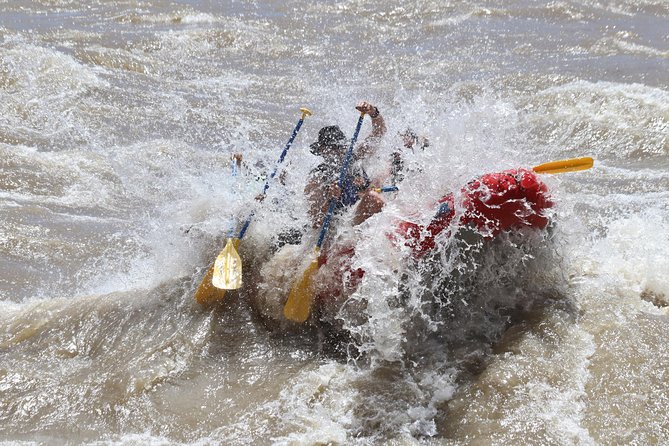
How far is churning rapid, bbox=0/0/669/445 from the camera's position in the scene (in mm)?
3414

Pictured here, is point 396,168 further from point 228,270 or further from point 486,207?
point 228,270

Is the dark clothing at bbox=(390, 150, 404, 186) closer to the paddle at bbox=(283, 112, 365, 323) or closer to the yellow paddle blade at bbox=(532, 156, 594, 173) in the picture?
the paddle at bbox=(283, 112, 365, 323)

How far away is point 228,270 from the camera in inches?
166

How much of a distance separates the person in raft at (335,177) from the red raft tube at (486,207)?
0.51m

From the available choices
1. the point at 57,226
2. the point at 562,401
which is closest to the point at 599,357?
the point at 562,401

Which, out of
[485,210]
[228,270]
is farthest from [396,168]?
[228,270]

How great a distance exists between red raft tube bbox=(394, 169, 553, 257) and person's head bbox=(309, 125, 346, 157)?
869mm

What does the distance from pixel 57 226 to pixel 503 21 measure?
28.3 feet

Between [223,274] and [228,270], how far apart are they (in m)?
0.04

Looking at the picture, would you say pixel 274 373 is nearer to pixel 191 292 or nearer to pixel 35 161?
pixel 191 292

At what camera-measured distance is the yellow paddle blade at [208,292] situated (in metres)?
4.36

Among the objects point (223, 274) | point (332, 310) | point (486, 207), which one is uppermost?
point (486, 207)

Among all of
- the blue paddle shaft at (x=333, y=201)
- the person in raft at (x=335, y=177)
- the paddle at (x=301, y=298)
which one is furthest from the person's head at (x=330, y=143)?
the paddle at (x=301, y=298)

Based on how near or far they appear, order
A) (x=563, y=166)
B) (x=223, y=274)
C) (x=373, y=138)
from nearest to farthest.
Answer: (x=563, y=166), (x=223, y=274), (x=373, y=138)
